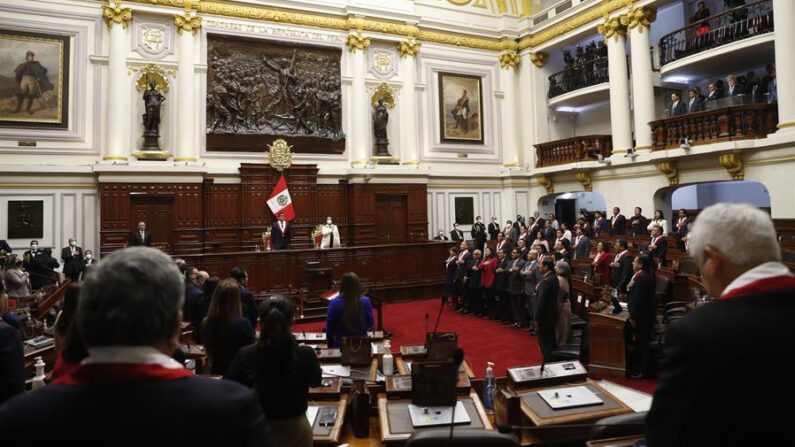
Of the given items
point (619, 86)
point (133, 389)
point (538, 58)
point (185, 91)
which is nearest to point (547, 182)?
point (619, 86)

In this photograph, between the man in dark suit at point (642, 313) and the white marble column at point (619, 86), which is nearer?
the man in dark suit at point (642, 313)

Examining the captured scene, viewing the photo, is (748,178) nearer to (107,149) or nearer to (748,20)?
(748,20)

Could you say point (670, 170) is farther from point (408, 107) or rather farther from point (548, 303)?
point (548, 303)

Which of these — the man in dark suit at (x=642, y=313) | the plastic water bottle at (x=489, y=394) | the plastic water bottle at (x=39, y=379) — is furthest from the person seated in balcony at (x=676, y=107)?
the plastic water bottle at (x=39, y=379)

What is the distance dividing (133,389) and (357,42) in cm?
1591

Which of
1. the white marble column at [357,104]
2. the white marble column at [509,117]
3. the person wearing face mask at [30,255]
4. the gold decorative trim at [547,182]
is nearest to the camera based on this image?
the person wearing face mask at [30,255]

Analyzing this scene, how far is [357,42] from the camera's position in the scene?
15758mm

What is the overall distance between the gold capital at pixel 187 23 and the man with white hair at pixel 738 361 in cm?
1512

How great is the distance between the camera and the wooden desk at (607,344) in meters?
6.13

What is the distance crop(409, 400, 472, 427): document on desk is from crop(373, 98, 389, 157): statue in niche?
1354 cm

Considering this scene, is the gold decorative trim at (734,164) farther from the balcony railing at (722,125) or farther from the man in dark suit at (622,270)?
the man in dark suit at (622,270)

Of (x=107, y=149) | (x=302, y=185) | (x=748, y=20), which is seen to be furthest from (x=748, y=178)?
(x=107, y=149)

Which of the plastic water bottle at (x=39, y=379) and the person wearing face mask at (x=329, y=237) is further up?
the person wearing face mask at (x=329, y=237)

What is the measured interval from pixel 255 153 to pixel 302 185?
5.48 feet
